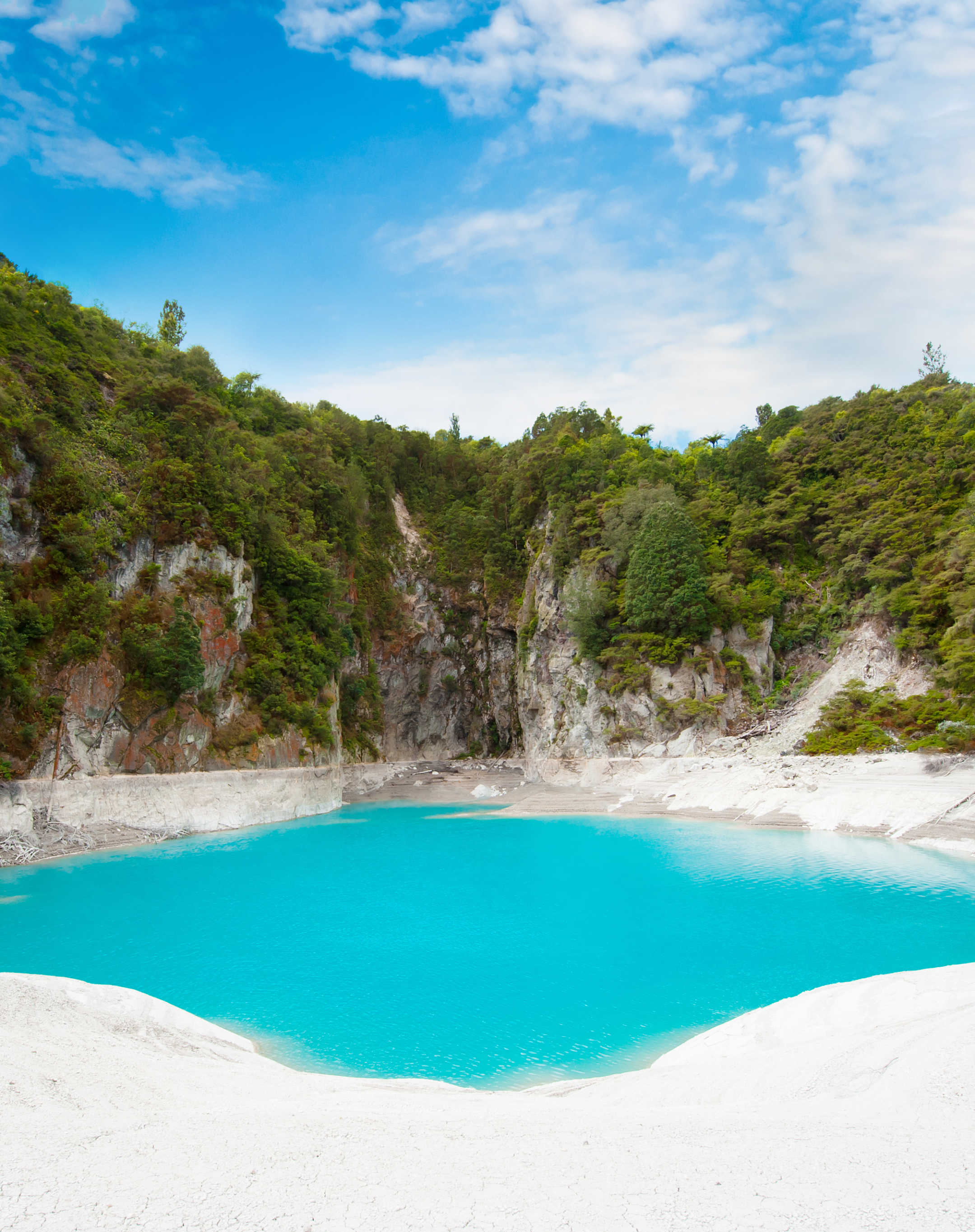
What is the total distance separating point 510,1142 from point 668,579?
39494 mm

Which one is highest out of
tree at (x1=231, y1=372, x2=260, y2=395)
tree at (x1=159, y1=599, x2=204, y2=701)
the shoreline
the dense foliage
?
tree at (x1=231, y1=372, x2=260, y2=395)

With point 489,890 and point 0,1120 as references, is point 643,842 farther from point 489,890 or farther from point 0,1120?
point 0,1120

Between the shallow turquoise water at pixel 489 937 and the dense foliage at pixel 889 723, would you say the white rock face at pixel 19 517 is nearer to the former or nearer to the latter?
the shallow turquoise water at pixel 489 937

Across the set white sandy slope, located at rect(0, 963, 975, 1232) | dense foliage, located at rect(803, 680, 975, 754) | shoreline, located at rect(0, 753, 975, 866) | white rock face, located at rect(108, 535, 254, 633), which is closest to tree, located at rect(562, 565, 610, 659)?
shoreline, located at rect(0, 753, 975, 866)

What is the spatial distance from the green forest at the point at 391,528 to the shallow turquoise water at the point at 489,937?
33.5ft

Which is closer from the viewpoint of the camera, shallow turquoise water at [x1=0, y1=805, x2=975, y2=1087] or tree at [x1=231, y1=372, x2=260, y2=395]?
shallow turquoise water at [x1=0, y1=805, x2=975, y2=1087]

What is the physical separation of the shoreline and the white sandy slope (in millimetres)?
18597

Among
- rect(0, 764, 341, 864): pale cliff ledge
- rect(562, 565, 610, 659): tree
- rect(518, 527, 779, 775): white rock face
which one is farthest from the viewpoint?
rect(562, 565, 610, 659): tree

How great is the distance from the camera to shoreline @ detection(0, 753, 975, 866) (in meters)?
23.6

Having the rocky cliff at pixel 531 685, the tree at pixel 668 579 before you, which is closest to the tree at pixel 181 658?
the rocky cliff at pixel 531 685

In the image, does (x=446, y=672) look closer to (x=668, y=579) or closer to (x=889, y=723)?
(x=668, y=579)

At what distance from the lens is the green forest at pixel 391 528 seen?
28719 mm

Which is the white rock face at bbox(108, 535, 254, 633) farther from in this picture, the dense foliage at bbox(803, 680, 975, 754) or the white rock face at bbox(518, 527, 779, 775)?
the dense foliage at bbox(803, 680, 975, 754)

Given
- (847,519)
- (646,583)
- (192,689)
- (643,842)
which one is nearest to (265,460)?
(192,689)
